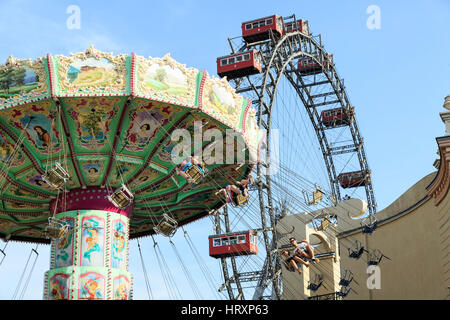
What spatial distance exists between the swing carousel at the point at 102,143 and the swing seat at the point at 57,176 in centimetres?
2

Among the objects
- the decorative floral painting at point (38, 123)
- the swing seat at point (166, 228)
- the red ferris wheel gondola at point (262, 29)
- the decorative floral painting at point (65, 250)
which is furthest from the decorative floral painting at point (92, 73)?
the red ferris wheel gondola at point (262, 29)

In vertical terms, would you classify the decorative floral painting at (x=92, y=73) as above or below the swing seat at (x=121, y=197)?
above

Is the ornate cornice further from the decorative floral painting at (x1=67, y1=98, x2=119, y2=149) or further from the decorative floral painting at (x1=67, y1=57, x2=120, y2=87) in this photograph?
the decorative floral painting at (x1=67, y1=57, x2=120, y2=87)

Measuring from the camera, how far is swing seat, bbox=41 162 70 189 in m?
17.9

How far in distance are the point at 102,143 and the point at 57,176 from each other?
164 centimetres

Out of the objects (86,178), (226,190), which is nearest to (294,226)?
(226,190)

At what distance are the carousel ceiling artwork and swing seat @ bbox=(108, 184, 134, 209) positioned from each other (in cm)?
100

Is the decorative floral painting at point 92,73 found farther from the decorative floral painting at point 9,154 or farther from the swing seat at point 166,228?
the swing seat at point 166,228

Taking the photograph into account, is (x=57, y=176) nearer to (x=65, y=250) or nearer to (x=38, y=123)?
(x=38, y=123)

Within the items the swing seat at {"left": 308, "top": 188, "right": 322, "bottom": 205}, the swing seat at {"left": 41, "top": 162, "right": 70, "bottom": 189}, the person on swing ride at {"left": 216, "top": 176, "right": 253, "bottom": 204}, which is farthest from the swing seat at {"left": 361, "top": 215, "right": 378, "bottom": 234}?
the swing seat at {"left": 41, "top": 162, "right": 70, "bottom": 189}

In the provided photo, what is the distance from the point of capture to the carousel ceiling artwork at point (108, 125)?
17688 mm

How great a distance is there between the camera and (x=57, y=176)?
17.9 metres

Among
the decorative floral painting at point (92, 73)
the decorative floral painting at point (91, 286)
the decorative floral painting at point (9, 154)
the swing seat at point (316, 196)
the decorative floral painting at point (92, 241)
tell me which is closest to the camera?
the decorative floral painting at point (92, 73)
